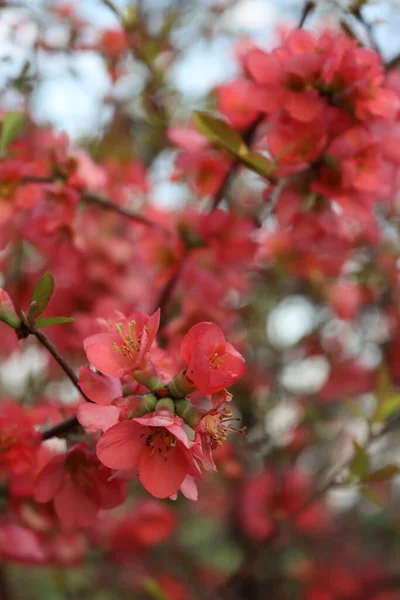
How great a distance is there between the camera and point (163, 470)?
79 cm

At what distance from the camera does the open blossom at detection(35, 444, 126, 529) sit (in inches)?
36.9

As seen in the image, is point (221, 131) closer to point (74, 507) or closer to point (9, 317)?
point (9, 317)

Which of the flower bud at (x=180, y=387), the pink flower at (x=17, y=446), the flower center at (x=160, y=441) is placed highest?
the flower bud at (x=180, y=387)

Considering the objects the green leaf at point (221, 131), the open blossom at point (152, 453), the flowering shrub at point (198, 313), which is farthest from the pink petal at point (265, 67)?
the open blossom at point (152, 453)

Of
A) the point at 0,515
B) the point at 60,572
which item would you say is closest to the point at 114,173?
the point at 0,515

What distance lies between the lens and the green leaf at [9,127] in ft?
4.25

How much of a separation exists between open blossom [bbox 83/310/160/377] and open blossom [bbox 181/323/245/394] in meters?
0.05

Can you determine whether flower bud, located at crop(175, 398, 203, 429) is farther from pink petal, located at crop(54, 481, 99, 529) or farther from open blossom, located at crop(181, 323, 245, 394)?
pink petal, located at crop(54, 481, 99, 529)

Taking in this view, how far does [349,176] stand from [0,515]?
3.41 ft

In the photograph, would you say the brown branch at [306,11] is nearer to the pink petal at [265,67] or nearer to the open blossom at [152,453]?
the pink petal at [265,67]

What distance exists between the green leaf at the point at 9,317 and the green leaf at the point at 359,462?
71 cm

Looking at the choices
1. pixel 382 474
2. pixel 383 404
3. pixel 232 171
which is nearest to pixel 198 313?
pixel 232 171

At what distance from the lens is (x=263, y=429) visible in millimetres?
2229

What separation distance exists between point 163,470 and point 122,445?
0.21ft
